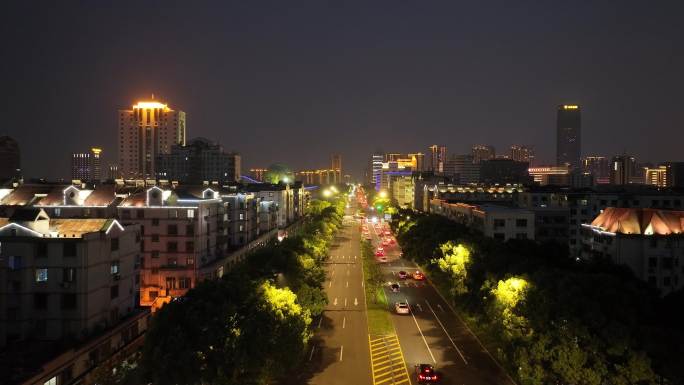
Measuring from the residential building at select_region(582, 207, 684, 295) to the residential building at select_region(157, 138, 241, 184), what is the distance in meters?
147

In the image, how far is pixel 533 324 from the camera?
2948 centimetres

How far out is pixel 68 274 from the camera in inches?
1390

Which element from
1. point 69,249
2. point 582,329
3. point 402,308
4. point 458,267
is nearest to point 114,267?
point 69,249

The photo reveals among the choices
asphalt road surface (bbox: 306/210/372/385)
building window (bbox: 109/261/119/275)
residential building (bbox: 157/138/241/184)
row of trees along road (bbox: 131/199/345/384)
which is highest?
residential building (bbox: 157/138/241/184)

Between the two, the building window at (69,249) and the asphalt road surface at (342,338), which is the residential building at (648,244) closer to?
the asphalt road surface at (342,338)

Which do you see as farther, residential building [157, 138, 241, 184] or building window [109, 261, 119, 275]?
residential building [157, 138, 241, 184]

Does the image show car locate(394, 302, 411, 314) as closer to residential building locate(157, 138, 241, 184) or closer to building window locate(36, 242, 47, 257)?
building window locate(36, 242, 47, 257)

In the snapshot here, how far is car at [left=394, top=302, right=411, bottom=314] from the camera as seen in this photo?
49769mm

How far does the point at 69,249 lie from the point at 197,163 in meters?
161

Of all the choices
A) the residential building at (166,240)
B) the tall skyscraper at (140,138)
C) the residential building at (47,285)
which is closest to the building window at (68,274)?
the residential building at (47,285)

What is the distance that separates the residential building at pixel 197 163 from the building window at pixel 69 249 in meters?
154

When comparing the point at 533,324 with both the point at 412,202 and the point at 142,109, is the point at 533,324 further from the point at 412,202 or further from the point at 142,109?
the point at 142,109

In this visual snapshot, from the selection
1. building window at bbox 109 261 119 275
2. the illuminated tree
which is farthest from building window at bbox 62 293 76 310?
the illuminated tree

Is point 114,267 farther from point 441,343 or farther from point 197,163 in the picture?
point 197,163
